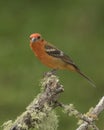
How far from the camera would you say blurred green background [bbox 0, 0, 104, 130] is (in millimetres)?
14531

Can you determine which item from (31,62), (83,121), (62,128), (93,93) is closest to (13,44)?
(31,62)

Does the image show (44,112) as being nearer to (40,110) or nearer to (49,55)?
(40,110)

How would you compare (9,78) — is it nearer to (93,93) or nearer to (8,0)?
(93,93)

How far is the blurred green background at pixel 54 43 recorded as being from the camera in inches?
572

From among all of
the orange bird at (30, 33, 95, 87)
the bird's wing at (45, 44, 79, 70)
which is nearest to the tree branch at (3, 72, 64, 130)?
the orange bird at (30, 33, 95, 87)

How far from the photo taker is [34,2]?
1814cm

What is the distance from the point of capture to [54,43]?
1631 centimetres

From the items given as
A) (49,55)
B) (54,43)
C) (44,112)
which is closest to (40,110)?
(44,112)

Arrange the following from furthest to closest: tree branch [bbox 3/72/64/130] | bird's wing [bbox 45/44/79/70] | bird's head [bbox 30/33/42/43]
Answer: bird's wing [bbox 45/44/79/70] < bird's head [bbox 30/33/42/43] < tree branch [bbox 3/72/64/130]

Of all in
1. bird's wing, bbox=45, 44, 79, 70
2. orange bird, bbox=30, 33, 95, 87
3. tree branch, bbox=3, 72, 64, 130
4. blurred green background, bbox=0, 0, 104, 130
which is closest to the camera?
tree branch, bbox=3, 72, 64, 130

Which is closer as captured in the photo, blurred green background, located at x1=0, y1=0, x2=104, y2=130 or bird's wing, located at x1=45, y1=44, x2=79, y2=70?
bird's wing, located at x1=45, y1=44, x2=79, y2=70

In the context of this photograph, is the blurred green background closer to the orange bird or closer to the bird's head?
the orange bird

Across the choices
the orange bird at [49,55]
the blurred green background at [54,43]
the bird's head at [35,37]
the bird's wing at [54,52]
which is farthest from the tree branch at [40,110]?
the blurred green background at [54,43]

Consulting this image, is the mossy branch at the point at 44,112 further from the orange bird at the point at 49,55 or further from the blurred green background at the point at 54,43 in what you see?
the blurred green background at the point at 54,43
